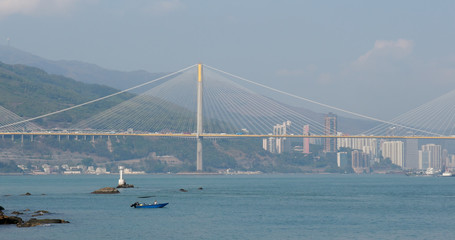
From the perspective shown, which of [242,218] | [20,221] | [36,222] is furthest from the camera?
[242,218]

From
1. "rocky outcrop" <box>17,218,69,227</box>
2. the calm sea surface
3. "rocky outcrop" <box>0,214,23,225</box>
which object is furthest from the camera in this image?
"rocky outcrop" <box>0,214,23,225</box>

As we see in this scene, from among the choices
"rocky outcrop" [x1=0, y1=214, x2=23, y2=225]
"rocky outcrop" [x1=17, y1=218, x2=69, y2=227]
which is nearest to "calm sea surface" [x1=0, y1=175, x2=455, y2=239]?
"rocky outcrop" [x1=17, y1=218, x2=69, y2=227]

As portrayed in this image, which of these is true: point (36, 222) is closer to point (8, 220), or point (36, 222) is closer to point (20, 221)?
point (20, 221)

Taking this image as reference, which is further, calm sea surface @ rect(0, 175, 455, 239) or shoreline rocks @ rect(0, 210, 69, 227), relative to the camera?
shoreline rocks @ rect(0, 210, 69, 227)

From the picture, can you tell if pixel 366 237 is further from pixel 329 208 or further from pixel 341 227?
pixel 329 208

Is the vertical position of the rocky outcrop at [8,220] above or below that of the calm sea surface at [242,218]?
above

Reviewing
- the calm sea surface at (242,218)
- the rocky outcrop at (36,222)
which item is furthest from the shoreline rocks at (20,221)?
the calm sea surface at (242,218)

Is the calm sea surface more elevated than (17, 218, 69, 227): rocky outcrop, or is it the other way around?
(17, 218, 69, 227): rocky outcrop

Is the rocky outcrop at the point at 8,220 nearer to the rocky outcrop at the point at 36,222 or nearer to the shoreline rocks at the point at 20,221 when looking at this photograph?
the shoreline rocks at the point at 20,221

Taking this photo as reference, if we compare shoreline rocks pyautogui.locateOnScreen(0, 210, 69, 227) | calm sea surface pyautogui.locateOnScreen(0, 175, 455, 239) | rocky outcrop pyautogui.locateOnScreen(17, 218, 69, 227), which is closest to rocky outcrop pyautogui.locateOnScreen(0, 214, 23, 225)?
shoreline rocks pyautogui.locateOnScreen(0, 210, 69, 227)

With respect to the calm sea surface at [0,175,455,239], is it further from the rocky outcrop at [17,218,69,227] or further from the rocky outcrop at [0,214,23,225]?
the rocky outcrop at [0,214,23,225]

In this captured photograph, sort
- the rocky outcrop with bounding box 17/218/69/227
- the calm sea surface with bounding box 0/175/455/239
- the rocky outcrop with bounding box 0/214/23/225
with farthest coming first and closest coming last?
the rocky outcrop with bounding box 0/214/23/225
the rocky outcrop with bounding box 17/218/69/227
the calm sea surface with bounding box 0/175/455/239

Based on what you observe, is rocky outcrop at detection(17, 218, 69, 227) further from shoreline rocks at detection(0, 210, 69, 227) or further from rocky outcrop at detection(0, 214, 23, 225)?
rocky outcrop at detection(0, 214, 23, 225)

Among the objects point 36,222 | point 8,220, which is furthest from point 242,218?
point 8,220
